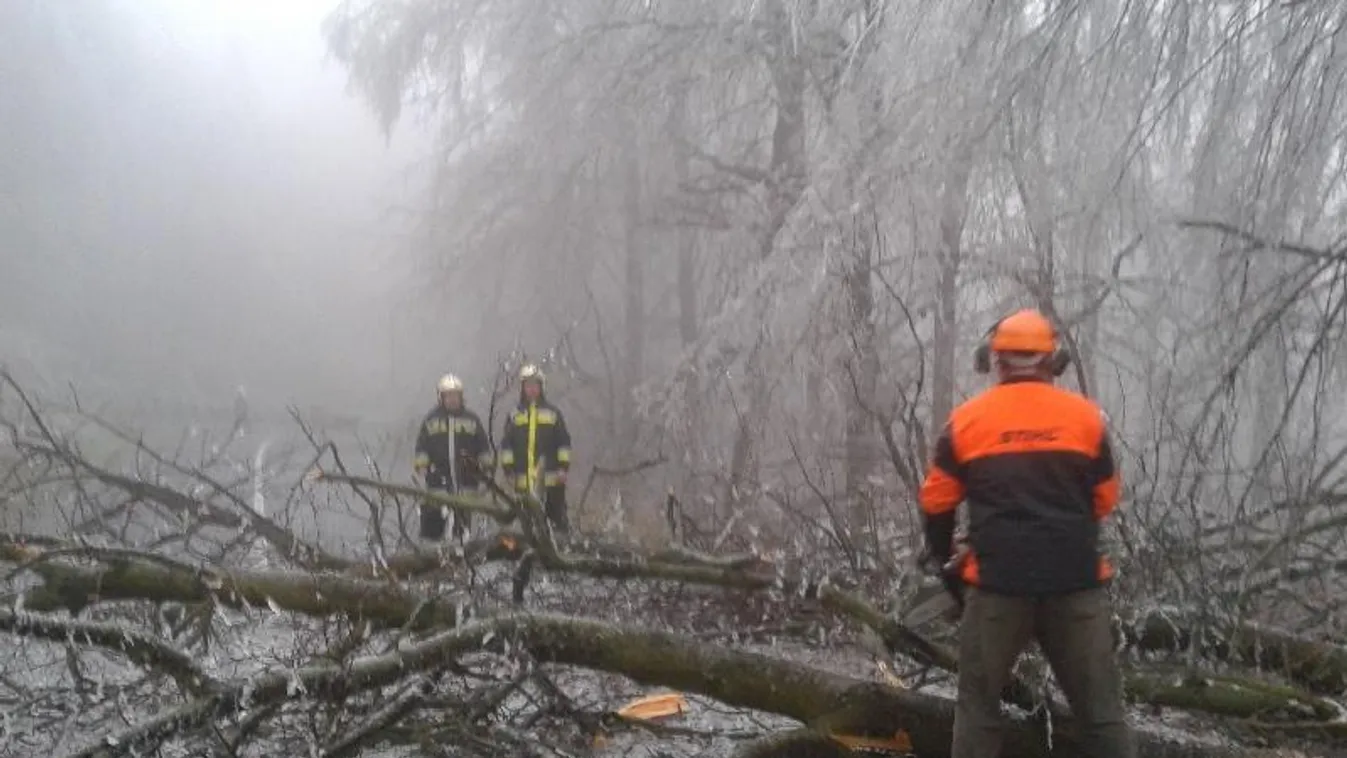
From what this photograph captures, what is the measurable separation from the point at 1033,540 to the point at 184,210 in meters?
36.0

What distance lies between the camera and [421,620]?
138 inches

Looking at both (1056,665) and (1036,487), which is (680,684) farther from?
(1036,487)

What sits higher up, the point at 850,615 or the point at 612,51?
the point at 612,51

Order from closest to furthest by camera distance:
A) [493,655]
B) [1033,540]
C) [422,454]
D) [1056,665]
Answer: [1033,540] < [1056,665] < [493,655] < [422,454]

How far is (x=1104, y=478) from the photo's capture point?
2857mm

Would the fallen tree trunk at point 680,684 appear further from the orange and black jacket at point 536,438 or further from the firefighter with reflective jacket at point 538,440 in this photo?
the orange and black jacket at point 536,438

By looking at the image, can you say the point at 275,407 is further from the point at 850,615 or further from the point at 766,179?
the point at 850,615

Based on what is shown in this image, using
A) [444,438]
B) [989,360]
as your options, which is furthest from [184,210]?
[989,360]

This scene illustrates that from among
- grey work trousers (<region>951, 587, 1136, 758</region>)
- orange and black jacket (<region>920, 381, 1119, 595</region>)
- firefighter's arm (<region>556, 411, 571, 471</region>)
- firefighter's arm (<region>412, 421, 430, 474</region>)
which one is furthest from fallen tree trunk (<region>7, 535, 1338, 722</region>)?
firefighter's arm (<region>556, 411, 571, 471</region>)

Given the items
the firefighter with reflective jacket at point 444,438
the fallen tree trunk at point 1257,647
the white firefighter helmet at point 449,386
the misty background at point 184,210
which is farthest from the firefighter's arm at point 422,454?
the misty background at point 184,210

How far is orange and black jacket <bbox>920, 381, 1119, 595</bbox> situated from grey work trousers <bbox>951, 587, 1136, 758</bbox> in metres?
0.07

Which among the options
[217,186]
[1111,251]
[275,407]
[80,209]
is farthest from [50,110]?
[1111,251]

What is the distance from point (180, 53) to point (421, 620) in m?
40.5

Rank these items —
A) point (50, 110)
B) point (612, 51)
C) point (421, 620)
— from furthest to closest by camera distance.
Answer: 1. point (50, 110)
2. point (612, 51)
3. point (421, 620)
